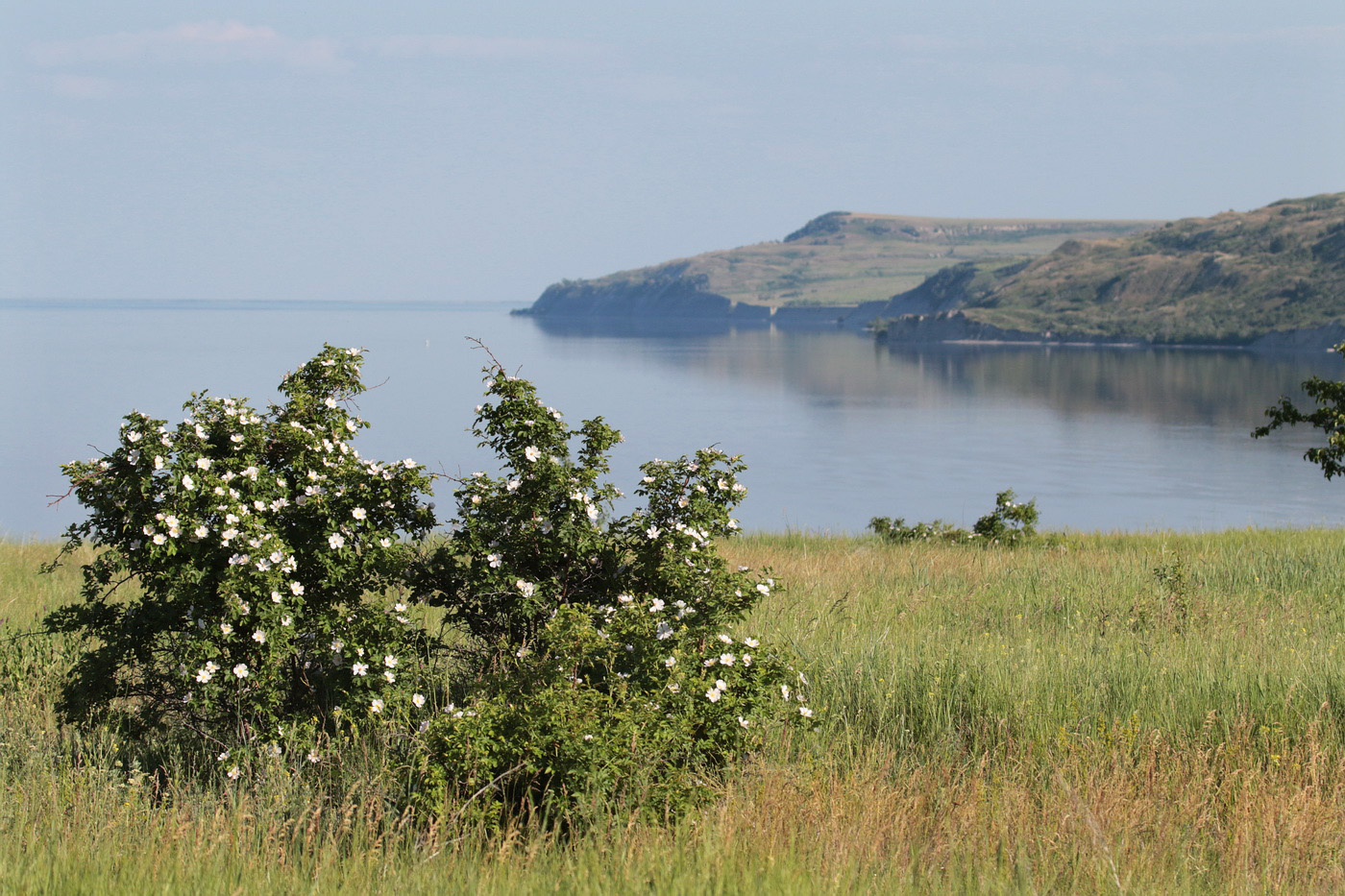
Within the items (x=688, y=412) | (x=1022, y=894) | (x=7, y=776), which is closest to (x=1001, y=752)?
(x=1022, y=894)

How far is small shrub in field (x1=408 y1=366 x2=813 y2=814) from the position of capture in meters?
4.75

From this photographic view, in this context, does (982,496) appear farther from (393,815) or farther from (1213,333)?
(1213,333)

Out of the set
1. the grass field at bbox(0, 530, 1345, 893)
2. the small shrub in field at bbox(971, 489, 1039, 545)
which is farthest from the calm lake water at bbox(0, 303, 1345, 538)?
the small shrub in field at bbox(971, 489, 1039, 545)

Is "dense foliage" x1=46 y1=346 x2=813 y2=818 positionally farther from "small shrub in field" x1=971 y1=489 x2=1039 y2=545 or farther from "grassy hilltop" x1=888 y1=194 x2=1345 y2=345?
"grassy hilltop" x1=888 y1=194 x2=1345 y2=345

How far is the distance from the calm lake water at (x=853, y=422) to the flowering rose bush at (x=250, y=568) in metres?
1.86

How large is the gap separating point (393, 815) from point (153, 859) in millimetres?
932

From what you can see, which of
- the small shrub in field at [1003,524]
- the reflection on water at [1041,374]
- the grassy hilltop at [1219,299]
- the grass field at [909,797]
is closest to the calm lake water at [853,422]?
the reflection on water at [1041,374]

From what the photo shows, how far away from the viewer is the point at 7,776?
5648mm

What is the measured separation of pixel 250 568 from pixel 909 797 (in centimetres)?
325

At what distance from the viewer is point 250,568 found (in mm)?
5367

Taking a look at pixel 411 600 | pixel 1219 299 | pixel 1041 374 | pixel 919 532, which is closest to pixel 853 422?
pixel 1041 374

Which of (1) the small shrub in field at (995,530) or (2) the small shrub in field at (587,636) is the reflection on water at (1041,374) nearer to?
(1) the small shrub in field at (995,530)

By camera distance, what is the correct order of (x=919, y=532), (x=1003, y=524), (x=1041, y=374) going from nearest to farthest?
(x=1003, y=524) → (x=919, y=532) → (x=1041, y=374)

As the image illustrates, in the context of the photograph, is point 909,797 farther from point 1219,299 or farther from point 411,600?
point 1219,299
